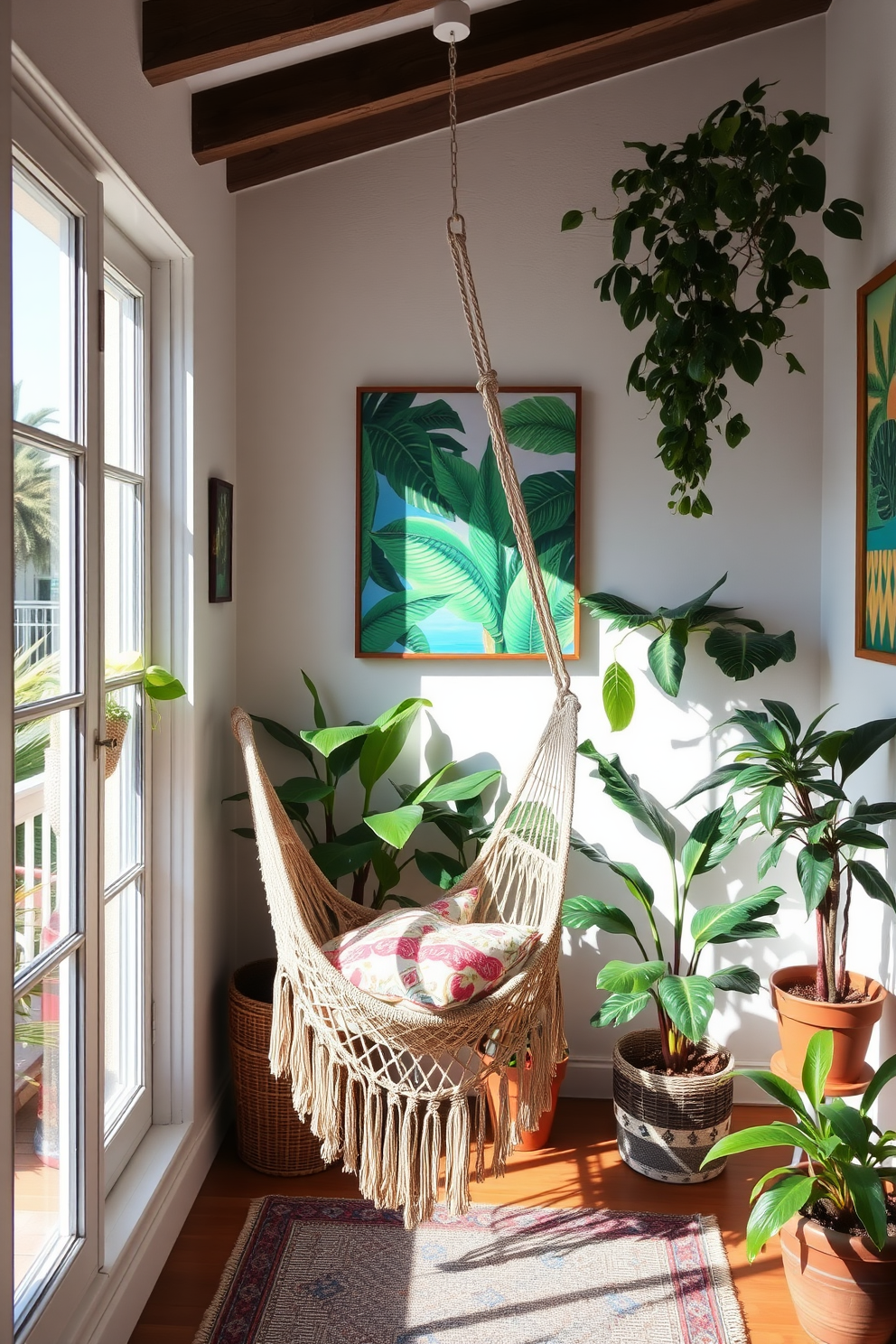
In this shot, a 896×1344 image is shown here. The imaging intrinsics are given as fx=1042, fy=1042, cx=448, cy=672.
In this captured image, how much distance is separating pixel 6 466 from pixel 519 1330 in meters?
1.73

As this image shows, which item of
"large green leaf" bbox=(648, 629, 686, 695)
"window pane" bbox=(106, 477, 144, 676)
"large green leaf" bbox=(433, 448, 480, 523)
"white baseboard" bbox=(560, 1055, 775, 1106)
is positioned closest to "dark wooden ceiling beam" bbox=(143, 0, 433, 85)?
"window pane" bbox=(106, 477, 144, 676)

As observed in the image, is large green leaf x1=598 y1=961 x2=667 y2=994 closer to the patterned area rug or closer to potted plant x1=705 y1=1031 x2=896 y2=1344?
potted plant x1=705 y1=1031 x2=896 y2=1344

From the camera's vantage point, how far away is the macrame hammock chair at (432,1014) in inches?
74.3

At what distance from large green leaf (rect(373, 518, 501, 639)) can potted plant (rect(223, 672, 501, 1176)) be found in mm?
283

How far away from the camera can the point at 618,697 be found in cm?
269

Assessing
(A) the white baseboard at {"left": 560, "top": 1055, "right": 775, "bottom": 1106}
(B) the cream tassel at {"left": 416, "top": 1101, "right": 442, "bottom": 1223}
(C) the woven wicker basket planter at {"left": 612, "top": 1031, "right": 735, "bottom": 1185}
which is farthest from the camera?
(A) the white baseboard at {"left": 560, "top": 1055, "right": 775, "bottom": 1106}

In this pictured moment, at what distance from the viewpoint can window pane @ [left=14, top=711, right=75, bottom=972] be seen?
154 centimetres

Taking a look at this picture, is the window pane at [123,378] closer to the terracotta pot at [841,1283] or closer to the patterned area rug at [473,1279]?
the patterned area rug at [473,1279]

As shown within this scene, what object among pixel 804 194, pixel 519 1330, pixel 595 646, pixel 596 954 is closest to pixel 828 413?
pixel 804 194

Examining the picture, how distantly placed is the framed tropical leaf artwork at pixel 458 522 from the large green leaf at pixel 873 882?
3.20 ft

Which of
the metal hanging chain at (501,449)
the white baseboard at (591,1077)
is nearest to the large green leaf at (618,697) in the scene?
the metal hanging chain at (501,449)

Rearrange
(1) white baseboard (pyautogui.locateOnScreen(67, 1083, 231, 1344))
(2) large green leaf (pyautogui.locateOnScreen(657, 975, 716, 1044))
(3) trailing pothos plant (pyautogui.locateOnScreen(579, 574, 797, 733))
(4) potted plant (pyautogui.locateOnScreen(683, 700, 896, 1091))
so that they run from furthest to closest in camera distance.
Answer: (3) trailing pothos plant (pyautogui.locateOnScreen(579, 574, 797, 733))
(2) large green leaf (pyautogui.locateOnScreen(657, 975, 716, 1044))
(4) potted plant (pyautogui.locateOnScreen(683, 700, 896, 1091))
(1) white baseboard (pyautogui.locateOnScreen(67, 1083, 231, 1344))

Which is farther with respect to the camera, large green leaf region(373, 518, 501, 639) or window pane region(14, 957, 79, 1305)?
large green leaf region(373, 518, 501, 639)

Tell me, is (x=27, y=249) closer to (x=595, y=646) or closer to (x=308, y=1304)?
(x=595, y=646)
